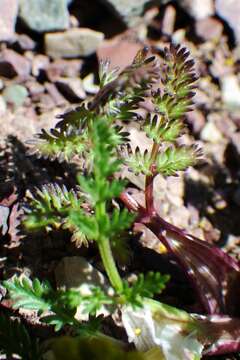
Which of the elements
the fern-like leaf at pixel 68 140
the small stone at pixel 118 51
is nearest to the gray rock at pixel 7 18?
the small stone at pixel 118 51

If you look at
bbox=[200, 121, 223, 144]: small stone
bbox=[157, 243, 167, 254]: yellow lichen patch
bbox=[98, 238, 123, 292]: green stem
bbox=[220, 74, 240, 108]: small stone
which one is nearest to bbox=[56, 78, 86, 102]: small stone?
bbox=[200, 121, 223, 144]: small stone

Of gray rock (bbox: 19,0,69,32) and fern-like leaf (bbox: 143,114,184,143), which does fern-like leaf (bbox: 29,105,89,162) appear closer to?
fern-like leaf (bbox: 143,114,184,143)

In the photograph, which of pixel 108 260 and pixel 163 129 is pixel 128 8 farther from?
pixel 108 260

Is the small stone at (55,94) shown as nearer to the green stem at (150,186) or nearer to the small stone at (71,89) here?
the small stone at (71,89)

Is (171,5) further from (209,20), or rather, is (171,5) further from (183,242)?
(183,242)

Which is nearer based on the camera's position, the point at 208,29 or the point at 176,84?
the point at 176,84

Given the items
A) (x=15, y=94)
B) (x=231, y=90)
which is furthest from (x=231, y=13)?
(x=15, y=94)
